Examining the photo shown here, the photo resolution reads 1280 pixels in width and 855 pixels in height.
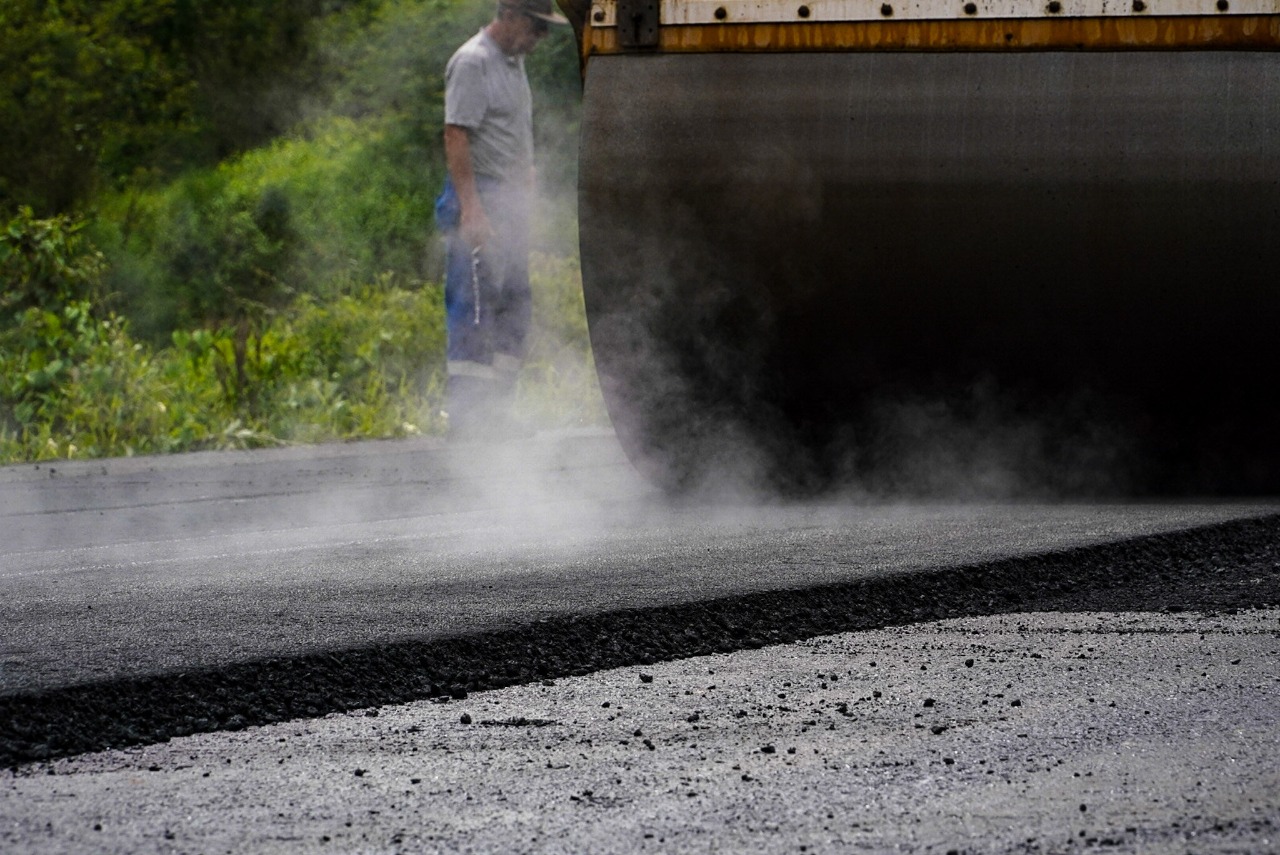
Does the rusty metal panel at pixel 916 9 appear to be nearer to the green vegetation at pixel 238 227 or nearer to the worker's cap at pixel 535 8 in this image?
the worker's cap at pixel 535 8

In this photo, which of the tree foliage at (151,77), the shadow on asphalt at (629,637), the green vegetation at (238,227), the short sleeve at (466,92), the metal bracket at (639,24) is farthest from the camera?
the tree foliage at (151,77)

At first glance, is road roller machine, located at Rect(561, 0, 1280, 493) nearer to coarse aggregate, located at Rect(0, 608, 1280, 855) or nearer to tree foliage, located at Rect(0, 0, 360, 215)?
coarse aggregate, located at Rect(0, 608, 1280, 855)

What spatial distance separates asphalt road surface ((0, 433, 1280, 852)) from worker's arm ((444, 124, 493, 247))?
2190 mm

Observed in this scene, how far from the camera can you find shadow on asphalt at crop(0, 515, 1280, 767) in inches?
104

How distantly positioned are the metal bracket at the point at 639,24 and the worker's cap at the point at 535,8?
2.13 m

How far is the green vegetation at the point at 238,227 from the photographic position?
8.10 m

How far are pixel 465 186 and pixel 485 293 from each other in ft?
1.23

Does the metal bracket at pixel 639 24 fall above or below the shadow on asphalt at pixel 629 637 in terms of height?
above

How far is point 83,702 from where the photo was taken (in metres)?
2.68

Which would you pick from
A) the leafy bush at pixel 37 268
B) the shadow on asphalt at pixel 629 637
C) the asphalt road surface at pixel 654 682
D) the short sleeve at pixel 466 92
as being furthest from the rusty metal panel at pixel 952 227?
the leafy bush at pixel 37 268

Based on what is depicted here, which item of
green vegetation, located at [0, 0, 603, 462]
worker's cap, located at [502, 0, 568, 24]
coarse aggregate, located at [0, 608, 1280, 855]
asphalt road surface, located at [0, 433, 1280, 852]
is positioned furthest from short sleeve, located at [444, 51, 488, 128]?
coarse aggregate, located at [0, 608, 1280, 855]

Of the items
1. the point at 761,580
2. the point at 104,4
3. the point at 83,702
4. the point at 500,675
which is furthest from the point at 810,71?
the point at 104,4

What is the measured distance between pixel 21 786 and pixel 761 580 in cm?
162

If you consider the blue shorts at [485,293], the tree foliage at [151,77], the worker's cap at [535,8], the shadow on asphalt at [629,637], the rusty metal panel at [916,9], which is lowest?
the shadow on asphalt at [629,637]
